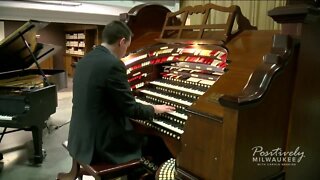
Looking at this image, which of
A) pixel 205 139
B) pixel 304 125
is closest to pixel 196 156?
pixel 205 139

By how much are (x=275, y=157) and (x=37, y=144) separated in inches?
113

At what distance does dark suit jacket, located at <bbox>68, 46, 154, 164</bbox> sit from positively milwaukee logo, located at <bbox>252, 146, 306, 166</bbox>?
77cm

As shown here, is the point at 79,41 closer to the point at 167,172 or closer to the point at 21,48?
→ the point at 21,48

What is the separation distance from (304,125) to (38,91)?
2.76 metres

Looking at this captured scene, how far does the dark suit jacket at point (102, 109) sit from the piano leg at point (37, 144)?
1616mm

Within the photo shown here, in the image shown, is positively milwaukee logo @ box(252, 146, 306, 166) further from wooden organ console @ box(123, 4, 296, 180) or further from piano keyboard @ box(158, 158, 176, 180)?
piano keyboard @ box(158, 158, 176, 180)

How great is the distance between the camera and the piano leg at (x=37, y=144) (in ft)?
11.1

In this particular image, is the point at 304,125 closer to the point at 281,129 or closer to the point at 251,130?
the point at 281,129

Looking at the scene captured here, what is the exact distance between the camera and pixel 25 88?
348cm

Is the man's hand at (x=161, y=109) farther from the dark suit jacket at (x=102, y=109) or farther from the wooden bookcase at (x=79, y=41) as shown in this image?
the wooden bookcase at (x=79, y=41)

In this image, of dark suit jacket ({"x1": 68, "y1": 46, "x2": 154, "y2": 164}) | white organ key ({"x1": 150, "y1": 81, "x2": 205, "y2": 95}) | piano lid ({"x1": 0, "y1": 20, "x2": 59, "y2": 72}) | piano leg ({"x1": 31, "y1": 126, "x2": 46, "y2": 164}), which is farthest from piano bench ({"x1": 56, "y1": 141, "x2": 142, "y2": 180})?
piano lid ({"x1": 0, "y1": 20, "x2": 59, "y2": 72})

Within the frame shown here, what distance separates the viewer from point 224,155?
4.55ft

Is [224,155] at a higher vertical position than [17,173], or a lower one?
higher

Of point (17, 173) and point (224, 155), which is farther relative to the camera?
point (17, 173)
